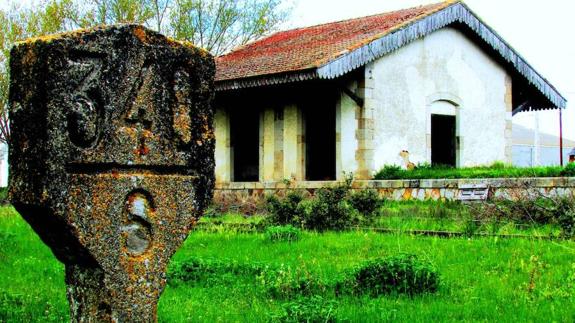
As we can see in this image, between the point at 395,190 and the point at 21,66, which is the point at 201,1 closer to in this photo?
the point at 395,190

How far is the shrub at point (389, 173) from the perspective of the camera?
59.8 feet

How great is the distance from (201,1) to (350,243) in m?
28.2

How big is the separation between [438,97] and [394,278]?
14590 mm

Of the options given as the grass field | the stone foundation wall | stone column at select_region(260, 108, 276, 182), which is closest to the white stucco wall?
the stone foundation wall

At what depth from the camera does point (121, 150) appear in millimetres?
4000

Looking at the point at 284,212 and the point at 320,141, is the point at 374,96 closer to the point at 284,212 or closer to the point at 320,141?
the point at 320,141

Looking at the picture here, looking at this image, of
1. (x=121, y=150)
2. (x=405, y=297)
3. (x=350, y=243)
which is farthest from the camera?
(x=350, y=243)

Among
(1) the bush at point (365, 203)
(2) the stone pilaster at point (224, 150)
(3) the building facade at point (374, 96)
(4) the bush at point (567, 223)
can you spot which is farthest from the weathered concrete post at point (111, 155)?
(2) the stone pilaster at point (224, 150)

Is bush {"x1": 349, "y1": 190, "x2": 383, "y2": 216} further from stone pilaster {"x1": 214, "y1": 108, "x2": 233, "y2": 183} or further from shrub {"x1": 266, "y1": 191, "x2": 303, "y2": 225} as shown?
stone pilaster {"x1": 214, "y1": 108, "x2": 233, "y2": 183}

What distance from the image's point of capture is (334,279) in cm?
662

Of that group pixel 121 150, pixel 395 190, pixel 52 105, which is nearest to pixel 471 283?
pixel 121 150

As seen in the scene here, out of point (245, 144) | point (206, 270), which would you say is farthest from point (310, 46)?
point (206, 270)

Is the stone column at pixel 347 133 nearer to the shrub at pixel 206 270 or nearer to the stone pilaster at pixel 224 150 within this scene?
the stone pilaster at pixel 224 150

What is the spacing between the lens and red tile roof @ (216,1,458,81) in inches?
704
